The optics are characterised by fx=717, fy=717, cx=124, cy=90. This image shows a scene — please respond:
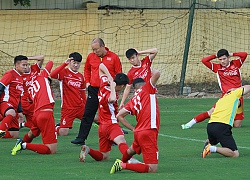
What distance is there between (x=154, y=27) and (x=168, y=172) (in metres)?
17.8

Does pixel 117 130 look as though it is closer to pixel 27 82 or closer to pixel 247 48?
pixel 27 82

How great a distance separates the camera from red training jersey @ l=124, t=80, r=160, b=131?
10.2m

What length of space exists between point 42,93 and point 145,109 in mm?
2532

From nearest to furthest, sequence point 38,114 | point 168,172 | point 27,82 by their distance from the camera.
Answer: point 168,172, point 38,114, point 27,82

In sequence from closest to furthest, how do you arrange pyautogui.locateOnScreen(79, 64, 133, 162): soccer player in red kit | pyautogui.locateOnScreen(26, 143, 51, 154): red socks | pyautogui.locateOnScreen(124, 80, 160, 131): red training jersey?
pyautogui.locateOnScreen(124, 80, 160, 131): red training jersey, pyautogui.locateOnScreen(79, 64, 133, 162): soccer player in red kit, pyautogui.locateOnScreen(26, 143, 51, 154): red socks

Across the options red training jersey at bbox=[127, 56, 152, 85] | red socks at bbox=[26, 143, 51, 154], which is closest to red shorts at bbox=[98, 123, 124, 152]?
red socks at bbox=[26, 143, 51, 154]

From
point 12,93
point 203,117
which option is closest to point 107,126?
point 12,93

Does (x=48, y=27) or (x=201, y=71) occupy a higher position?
(x=48, y=27)

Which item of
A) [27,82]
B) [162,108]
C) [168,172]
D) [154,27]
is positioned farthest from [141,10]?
[168,172]

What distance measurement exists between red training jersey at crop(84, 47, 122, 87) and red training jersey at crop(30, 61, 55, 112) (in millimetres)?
1377

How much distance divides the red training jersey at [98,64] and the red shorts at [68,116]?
2015 mm

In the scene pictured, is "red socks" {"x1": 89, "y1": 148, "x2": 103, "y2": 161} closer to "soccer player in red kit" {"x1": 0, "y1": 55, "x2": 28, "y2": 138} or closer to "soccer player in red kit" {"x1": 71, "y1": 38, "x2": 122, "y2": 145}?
"soccer player in red kit" {"x1": 71, "y1": 38, "x2": 122, "y2": 145}

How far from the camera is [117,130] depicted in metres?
11.2

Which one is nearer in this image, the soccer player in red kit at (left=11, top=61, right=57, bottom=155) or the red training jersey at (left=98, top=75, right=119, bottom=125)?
the red training jersey at (left=98, top=75, right=119, bottom=125)
